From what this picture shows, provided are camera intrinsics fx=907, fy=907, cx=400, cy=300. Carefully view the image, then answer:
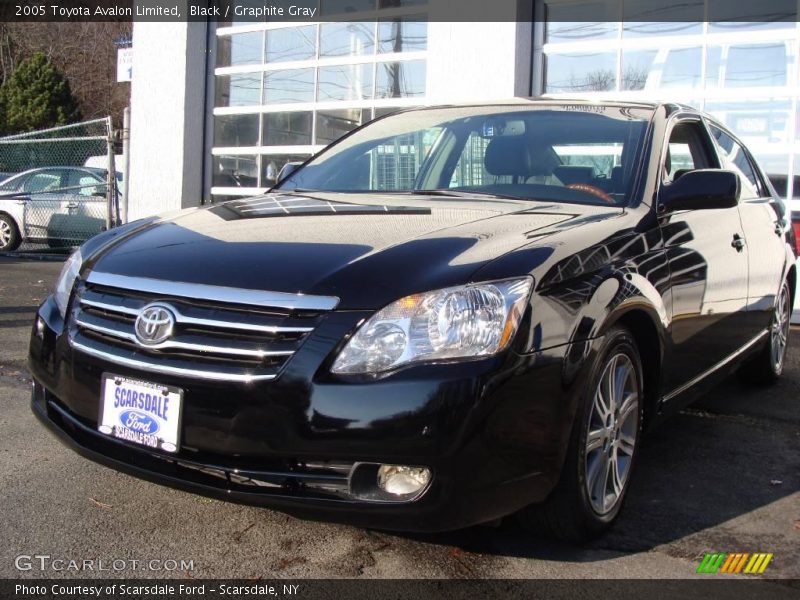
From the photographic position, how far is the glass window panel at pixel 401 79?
31.3ft

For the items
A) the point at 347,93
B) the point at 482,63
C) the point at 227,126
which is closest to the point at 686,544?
the point at 482,63

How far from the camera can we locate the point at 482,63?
28.6 ft

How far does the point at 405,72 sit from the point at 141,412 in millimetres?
7652

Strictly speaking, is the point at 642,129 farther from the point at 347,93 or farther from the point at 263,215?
the point at 347,93

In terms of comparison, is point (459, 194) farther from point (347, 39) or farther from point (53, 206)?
point (53, 206)

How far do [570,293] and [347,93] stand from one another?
7916 millimetres

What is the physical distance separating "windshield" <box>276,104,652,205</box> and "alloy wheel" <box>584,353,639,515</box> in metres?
0.74

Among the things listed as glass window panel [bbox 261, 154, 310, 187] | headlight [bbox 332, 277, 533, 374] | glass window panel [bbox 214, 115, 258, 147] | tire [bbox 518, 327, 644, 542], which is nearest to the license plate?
headlight [bbox 332, 277, 533, 374]

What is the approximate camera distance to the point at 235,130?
11195 millimetres

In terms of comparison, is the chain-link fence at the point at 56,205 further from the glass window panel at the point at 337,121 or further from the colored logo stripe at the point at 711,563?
the colored logo stripe at the point at 711,563

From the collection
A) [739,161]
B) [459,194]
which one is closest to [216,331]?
[459,194]

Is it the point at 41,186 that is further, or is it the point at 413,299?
the point at 41,186

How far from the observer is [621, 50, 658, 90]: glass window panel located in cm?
843

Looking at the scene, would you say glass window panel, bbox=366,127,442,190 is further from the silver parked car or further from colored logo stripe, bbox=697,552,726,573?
the silver parked car
